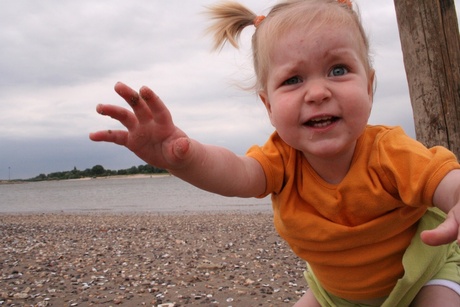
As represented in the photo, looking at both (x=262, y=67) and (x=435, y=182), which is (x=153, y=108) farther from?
(x=435, y=182)

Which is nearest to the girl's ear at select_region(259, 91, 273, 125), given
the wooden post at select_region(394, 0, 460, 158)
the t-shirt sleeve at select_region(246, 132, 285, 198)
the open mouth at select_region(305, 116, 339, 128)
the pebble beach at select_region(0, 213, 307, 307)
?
the t-shirt sleeve at select_region(246, 132, 285, 198)

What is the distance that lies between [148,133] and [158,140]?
55 millimetres

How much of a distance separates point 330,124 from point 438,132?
154cm

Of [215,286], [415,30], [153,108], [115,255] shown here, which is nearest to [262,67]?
[153,108]

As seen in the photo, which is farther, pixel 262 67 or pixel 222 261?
pixel 222 261

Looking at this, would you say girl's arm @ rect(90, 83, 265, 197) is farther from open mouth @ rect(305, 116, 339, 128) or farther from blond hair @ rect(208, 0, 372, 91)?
blond hair @ rect(208, 0, 372, 91)

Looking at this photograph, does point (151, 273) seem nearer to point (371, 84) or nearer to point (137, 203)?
point (371, 84)

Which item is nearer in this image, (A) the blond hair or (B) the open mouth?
(B) the open mouth

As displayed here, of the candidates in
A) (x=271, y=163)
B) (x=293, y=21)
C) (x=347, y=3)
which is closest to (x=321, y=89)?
(x=293, y=21)

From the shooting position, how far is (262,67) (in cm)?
225

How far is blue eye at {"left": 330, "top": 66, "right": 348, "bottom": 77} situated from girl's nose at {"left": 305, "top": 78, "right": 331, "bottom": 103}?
77mm

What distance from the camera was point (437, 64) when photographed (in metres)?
3.04

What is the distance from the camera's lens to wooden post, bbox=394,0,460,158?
3023mm

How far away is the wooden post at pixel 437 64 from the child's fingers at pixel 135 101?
89.5 inches
